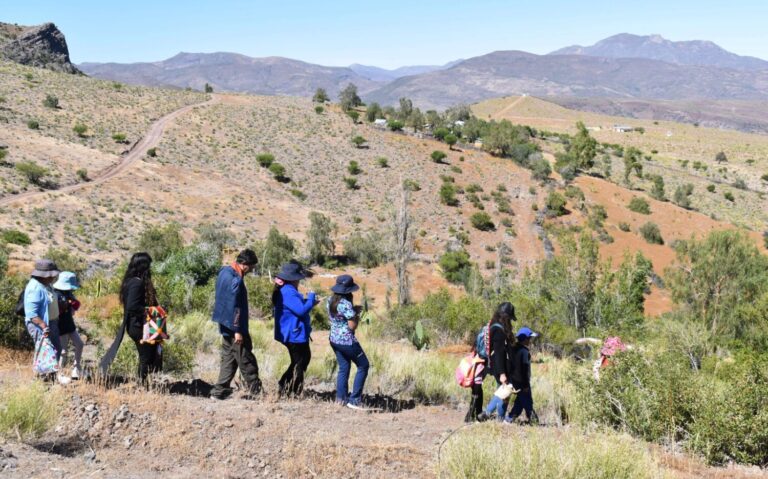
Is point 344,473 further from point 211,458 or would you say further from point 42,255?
point 42,255

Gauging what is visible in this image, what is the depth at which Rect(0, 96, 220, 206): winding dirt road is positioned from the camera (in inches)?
1246

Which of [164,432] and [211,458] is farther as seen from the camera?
[164,432]

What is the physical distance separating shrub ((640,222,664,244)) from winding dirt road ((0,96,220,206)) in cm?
3587

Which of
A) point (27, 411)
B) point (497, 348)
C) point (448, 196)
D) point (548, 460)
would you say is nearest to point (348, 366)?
point (497, 348)

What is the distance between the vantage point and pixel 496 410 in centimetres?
589

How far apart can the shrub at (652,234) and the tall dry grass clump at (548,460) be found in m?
40.1

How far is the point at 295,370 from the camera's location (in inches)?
241

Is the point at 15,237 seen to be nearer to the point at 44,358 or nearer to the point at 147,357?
the point at 44,358

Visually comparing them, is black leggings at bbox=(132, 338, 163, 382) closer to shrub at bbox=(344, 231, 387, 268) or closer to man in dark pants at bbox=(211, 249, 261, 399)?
man in dark pants at bbox=(211, 249, 261, 399)

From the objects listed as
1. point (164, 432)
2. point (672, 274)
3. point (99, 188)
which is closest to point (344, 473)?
point (164, 432)

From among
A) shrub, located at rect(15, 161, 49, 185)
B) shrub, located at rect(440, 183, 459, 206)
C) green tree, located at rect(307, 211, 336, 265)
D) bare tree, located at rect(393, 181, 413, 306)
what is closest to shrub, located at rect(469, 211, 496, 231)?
shrub, located at rect(440, 183, 459, 206)

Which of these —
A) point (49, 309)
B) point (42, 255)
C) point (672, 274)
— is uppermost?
point (49, 309)

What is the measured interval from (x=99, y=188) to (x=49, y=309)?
108 ft

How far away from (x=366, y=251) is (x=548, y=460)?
29052 mm
